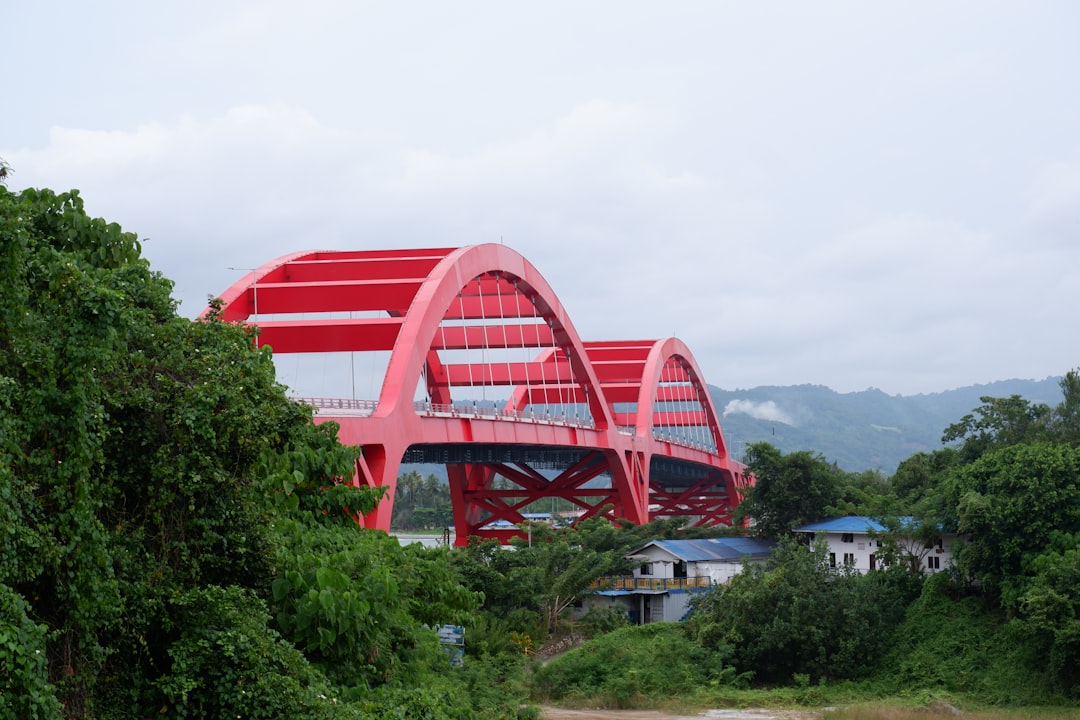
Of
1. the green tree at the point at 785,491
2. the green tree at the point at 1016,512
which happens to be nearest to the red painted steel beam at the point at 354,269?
the green tree at the point at 1016,512

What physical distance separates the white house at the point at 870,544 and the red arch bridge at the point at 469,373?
10.2m

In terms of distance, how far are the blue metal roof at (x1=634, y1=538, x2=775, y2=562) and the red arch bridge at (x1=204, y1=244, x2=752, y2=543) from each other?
5.32 m

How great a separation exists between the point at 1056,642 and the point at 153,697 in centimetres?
2727

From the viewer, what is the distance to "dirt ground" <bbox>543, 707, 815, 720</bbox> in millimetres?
31328

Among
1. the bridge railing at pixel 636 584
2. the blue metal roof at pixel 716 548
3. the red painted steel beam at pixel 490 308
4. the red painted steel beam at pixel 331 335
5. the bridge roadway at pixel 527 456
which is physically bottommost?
the bridge railing at pixel 636 584

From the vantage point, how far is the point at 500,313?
44.3 meters

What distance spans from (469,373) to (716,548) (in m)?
12.7

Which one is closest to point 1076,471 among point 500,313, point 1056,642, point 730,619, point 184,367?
point 1056,642

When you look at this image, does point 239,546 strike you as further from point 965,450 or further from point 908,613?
point 965,450

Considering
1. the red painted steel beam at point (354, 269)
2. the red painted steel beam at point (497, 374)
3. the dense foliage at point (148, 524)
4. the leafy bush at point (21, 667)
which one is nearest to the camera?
the leafy bush at point (21, 667)

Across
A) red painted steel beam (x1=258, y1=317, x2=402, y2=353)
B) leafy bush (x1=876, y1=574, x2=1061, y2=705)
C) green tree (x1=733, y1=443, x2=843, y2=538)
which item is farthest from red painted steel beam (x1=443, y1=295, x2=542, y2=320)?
leafy bush (x1=876, y1=574, x2=1061, y2=705)

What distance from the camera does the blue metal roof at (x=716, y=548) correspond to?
4559 cm

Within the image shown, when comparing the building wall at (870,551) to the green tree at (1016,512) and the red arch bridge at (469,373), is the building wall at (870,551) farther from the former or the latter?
the red arch bridge at (469,373)

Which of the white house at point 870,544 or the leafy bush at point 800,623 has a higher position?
the white house at point 870,544
